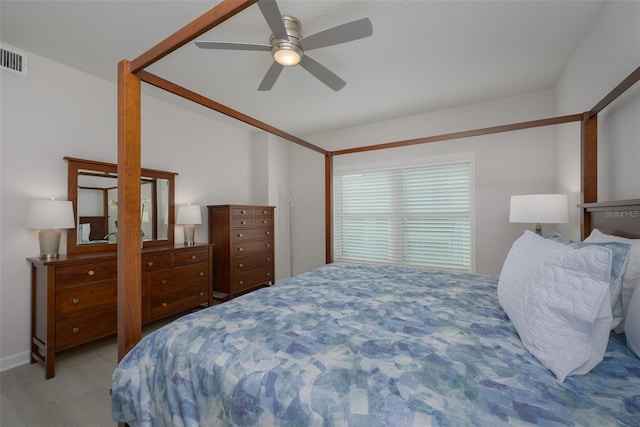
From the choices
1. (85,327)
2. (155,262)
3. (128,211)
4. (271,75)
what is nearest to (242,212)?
(155,262)

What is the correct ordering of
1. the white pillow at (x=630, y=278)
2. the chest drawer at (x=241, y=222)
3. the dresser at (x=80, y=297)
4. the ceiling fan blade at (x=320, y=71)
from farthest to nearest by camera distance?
the chest drawer at (x=241, y=222) < the dresser at (x=80, y=297) < the ceiling fan blade at (x=320, y=71) < the white pillow at (x=630, y=278)

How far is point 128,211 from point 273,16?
123 centimetres

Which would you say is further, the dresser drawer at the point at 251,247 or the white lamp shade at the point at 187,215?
the dresser drawer at the point at 251,247

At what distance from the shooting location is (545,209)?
227cm

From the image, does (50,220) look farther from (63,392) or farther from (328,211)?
(328,211)

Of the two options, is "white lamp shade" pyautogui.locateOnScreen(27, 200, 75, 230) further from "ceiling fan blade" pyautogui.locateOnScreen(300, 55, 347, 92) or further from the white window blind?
the white window blind

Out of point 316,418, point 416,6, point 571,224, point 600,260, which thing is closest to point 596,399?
point 600,260

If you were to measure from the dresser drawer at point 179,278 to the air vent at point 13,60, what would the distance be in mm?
1990

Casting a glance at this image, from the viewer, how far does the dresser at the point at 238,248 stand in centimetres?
361

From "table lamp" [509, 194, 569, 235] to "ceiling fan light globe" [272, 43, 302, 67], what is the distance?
2184 mm

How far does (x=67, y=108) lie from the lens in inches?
101

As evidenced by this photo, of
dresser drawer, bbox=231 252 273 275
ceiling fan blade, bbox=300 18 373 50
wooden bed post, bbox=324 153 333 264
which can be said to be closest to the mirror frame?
dresser drawer, bbox=231 252 273 275

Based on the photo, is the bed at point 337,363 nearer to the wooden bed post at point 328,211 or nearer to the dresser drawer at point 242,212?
the wooden bed post at point 328,211

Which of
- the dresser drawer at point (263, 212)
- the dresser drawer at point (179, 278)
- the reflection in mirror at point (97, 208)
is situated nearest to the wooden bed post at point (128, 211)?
the reflection in mirror at point (97, 208)
